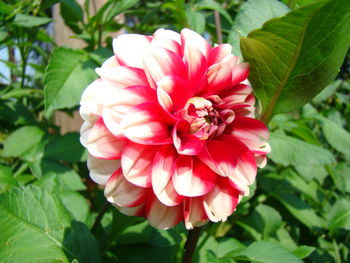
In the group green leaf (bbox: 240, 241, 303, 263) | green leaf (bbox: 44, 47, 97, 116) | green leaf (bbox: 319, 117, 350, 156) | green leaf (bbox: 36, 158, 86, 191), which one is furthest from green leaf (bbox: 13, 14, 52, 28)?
green leaf (bbox: 319, 117, 350, 156)

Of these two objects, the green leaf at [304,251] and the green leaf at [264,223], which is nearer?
the green leaf at [304,251]

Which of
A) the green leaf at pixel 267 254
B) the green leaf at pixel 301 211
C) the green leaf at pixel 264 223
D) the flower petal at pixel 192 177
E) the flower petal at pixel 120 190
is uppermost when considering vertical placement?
the flower petal at pixel 192 177

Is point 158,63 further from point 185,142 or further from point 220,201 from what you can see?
point 220,201

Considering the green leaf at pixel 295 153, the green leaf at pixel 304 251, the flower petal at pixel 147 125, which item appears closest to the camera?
the flower petal at pixel 147 125

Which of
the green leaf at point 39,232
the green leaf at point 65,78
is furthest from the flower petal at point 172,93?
the green leaf at point 65,78

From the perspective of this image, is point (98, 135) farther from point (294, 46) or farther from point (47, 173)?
point (47, 173)

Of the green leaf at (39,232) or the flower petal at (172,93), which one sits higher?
the flower petal at (172,93)

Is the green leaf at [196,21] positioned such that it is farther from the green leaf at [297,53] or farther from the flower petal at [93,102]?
the flower petal at [93,102]

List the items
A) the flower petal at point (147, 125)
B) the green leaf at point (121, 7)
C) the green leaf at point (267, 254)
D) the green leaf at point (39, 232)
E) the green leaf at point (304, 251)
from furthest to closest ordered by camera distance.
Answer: the green leaf at point (121, 7) < the green leaf at point (304, 251) < the green leaf at point (267, 254) < the green leaf at point (39, 232) < the flower petal at point (147, 125)
